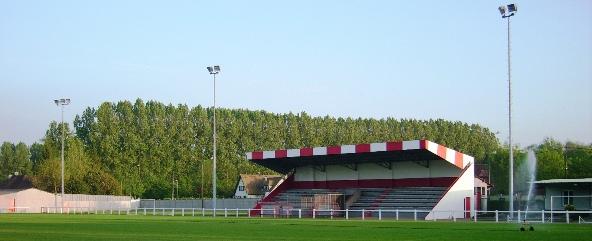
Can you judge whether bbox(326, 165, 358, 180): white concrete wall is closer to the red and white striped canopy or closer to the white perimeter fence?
the red and white striped canopy

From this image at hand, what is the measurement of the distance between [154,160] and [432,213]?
197 ft

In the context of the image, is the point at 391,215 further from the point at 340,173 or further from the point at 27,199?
the point at 27,199

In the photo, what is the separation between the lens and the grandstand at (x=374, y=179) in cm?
5206

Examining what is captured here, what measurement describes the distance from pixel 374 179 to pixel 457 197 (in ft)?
33.4

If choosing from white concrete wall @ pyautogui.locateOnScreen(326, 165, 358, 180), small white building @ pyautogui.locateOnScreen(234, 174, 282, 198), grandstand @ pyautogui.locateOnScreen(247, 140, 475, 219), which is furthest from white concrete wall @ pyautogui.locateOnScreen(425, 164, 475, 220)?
small white building @ pyautogui.locateOnScreen(234, 174, 282, 198)

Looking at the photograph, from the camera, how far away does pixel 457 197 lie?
2045 inches

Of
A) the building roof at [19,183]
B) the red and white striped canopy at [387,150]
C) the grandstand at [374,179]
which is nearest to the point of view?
the red and white striped canopy at [387,150]

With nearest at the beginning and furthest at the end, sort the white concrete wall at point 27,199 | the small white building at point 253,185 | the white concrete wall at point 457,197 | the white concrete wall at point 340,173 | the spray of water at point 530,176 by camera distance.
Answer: the white concrete wall at point 457,197 → the spray of water at point 530,176 → the white concrete wall at point 340,173 → the white concrete wall at point 27,199 → the small white building at point 253,185

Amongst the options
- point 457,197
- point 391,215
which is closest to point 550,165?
point 457,197

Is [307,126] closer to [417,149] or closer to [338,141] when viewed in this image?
[338,141]

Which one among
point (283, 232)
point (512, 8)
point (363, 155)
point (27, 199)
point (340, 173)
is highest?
point (512, 8)

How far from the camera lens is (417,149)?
51469mm

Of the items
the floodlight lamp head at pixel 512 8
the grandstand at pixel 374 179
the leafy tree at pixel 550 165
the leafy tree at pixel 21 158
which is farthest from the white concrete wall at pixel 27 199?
the leafy tree at pixel 21 158

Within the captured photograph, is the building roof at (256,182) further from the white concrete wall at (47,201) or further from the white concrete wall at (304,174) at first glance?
the white concrete wall at (304,174)
